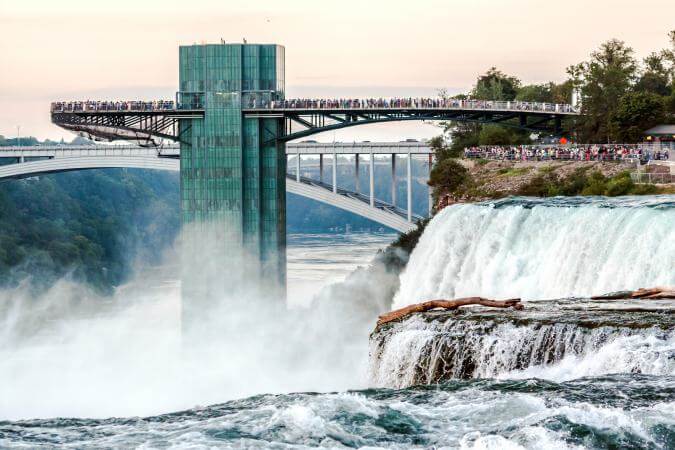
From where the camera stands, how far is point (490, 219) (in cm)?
3553

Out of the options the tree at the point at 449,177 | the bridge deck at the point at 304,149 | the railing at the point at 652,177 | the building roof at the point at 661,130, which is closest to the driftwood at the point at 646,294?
the railing at the point at 652,177

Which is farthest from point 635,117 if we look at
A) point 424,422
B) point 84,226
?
point 84,226

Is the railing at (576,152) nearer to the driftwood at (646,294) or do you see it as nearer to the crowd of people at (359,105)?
the crowd of people at (359,105)

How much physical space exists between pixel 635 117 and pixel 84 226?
203 feet

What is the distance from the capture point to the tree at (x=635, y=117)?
162 feet

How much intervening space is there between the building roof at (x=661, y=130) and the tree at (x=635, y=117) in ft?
0.52

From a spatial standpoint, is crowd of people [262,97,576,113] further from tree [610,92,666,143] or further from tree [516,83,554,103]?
tree [516,83,554,103]

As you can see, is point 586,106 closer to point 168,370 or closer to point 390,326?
point 168,370

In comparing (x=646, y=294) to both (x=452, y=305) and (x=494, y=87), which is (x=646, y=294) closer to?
(x=452, y=305)

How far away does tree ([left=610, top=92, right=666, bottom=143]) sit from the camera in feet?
162

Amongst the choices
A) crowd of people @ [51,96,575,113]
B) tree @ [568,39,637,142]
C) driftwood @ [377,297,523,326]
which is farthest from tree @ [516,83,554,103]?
driftwood @ [377,297,523,326]

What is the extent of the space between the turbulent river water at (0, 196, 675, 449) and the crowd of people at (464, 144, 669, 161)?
7.60 metres

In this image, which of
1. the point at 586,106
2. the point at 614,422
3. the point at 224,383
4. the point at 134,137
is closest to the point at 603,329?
the point at 614,422

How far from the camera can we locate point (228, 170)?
55.3 m
